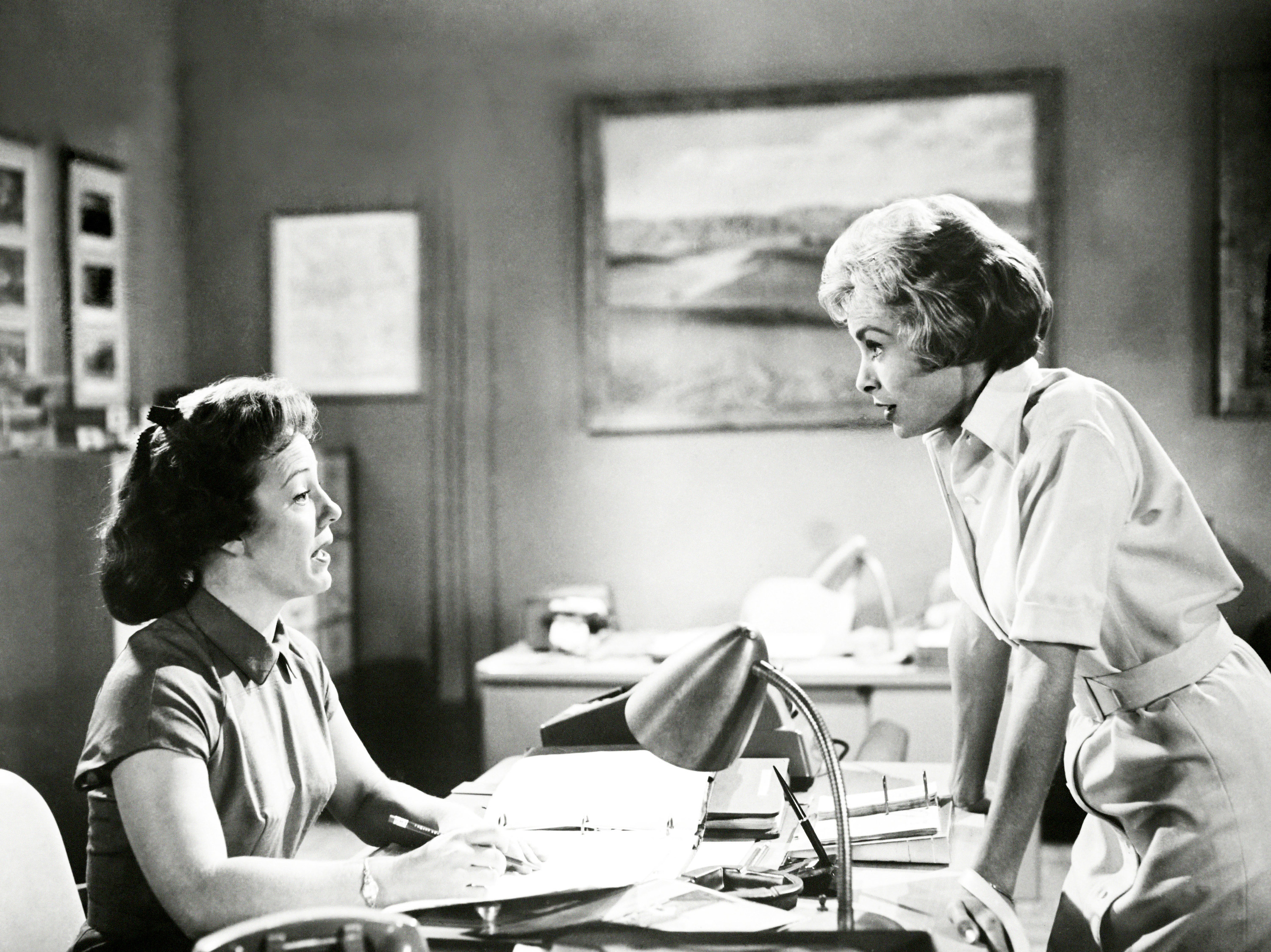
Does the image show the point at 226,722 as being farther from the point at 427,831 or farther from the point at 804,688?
the point at 804,688

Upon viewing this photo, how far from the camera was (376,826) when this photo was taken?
1752 millimetres

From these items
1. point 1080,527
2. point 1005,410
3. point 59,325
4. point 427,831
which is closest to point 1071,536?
point 1080,527

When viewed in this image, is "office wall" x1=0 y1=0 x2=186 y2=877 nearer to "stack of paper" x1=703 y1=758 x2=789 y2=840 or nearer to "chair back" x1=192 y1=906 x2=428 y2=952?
"stack of paper" x1=703 y1=758 x2=789 y2=840

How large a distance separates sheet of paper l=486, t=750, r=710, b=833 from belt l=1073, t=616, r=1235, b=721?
0.53 meters

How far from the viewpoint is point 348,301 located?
427 cm

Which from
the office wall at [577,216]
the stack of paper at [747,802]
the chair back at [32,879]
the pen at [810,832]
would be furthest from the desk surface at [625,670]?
the chair back at [32,879]

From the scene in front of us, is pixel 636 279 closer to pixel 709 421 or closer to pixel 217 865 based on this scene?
pixel 709 421

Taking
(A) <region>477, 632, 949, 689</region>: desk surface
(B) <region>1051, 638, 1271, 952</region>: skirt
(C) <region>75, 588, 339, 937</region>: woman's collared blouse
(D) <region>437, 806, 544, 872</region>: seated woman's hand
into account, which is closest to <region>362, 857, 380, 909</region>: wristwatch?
(D) <region>437, 806, 544, 872</region>: seated woman's hand

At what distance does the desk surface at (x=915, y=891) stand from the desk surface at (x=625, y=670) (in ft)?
4.57

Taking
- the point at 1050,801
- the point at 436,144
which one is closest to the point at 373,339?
the point at 436,144

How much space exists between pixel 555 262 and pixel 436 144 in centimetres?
59

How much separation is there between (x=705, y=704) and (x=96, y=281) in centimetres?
326

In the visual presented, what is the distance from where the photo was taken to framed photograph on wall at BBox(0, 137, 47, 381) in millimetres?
3342

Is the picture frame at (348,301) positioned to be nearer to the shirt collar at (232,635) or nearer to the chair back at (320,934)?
the shirt collar at (232,635)
